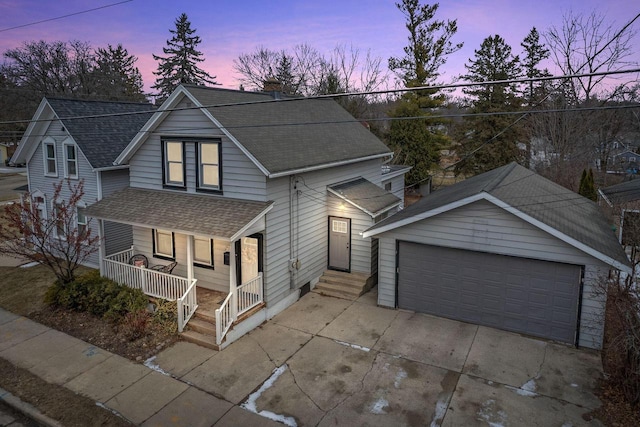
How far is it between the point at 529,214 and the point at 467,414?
5.05m

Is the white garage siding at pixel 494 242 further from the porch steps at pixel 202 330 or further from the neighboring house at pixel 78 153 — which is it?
the neighboring house at pixel 78 153

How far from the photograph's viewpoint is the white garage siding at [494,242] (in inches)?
390

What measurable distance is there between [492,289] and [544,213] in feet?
7.92

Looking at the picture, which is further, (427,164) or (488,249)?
(427,164)

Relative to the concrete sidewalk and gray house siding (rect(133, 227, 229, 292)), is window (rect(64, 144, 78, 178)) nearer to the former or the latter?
gray house siding (rect(133, 227, 229, 292))

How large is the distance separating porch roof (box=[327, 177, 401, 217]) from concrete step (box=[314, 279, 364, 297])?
246 centimetres

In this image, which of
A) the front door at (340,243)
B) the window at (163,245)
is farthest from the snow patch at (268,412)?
the window at (163,245)

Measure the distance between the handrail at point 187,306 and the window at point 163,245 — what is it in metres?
2.99

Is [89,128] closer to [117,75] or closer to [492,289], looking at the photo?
[492,289]

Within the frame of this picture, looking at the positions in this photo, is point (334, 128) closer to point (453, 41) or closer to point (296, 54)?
point (453, 41)

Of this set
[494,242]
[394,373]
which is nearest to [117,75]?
[494,242]

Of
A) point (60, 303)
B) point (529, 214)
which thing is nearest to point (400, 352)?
point (529, 214)

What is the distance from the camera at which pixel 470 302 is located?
37.4 feet

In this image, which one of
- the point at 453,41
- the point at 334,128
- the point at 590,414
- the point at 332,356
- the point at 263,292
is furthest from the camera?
the point at 453,41
